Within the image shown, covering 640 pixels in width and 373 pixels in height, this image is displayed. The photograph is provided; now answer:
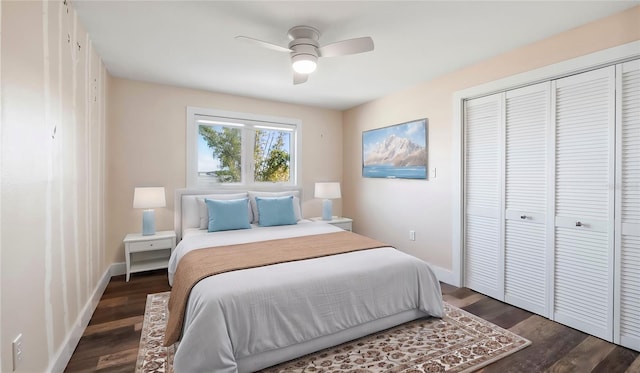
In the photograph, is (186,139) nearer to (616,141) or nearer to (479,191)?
(479,191)

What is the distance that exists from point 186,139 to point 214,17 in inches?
82.2

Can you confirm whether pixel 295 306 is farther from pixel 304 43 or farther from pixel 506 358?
pixel 304 43

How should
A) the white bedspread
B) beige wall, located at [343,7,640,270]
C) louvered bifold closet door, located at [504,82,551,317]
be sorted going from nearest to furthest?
1. the white bedspread
2. beige wall, located at [343,7,640,270]
3. louvered bifold closet door, located at [504,82,551,317]

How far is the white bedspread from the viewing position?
1619 mm

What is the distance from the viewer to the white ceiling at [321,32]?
1.99m

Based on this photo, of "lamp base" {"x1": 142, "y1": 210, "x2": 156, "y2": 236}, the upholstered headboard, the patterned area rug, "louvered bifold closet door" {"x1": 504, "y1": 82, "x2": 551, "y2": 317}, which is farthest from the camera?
the upholstered headboard

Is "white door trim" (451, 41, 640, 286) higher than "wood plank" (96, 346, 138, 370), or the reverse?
"white door trim" (451, 41, 640, 286)

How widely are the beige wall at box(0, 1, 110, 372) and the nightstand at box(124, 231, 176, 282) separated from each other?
0.82 metres

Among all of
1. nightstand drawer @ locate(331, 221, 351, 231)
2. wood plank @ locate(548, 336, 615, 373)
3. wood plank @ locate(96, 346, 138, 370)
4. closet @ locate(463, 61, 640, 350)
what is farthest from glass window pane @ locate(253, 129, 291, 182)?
wood plank @ locate(548, 336, 615, 373)

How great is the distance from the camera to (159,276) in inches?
138

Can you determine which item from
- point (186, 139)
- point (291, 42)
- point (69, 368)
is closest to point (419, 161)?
point (291, 42)

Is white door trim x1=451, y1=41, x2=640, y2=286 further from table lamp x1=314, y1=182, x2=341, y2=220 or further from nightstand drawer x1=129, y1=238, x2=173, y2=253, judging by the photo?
nightstand drawer x1=129, y1=238, x2=173, y2=253

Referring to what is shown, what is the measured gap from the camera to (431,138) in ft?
11.5

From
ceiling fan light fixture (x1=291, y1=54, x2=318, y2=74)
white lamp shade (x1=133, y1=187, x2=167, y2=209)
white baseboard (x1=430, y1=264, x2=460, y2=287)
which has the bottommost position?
white baseboard (x1=430, y1=264, x2=460, y2=287)
